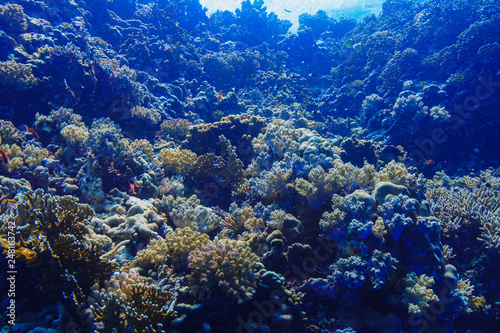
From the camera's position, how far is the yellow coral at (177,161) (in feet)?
25.2

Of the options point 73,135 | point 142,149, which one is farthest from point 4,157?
point 142,149

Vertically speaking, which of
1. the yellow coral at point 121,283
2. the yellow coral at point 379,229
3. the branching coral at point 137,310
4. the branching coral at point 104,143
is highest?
the branching coral at point 104,143

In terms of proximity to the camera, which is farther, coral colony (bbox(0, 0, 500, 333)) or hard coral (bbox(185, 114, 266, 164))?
hard coral (bbox(185, 114, 266, 164))

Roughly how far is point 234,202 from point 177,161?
2.78 metres

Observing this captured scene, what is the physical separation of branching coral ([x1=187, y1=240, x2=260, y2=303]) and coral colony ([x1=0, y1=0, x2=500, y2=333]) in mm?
31

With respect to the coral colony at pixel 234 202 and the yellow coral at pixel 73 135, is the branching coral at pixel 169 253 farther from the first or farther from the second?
the yellow coral at pixel 73 135

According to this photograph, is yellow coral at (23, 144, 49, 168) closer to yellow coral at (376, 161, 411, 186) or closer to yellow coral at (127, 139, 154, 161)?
yellow coral at (127, 139, 154, 161)

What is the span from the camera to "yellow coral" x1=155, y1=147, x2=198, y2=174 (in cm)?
769

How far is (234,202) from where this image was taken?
6254 mm

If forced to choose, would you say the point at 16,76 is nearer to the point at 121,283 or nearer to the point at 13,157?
the point at 13,157

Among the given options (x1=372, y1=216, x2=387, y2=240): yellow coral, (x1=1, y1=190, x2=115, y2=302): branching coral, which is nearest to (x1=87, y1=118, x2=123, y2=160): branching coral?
(x1=1, y1=190, x2=115, y2=302): branching coral

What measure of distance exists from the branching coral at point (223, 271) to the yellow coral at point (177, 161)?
4478 millimetres

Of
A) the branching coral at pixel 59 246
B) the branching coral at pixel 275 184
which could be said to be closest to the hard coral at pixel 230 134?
the branching coral at pixel 275 184

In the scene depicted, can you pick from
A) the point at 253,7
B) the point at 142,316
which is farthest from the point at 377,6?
the point at 142,316
